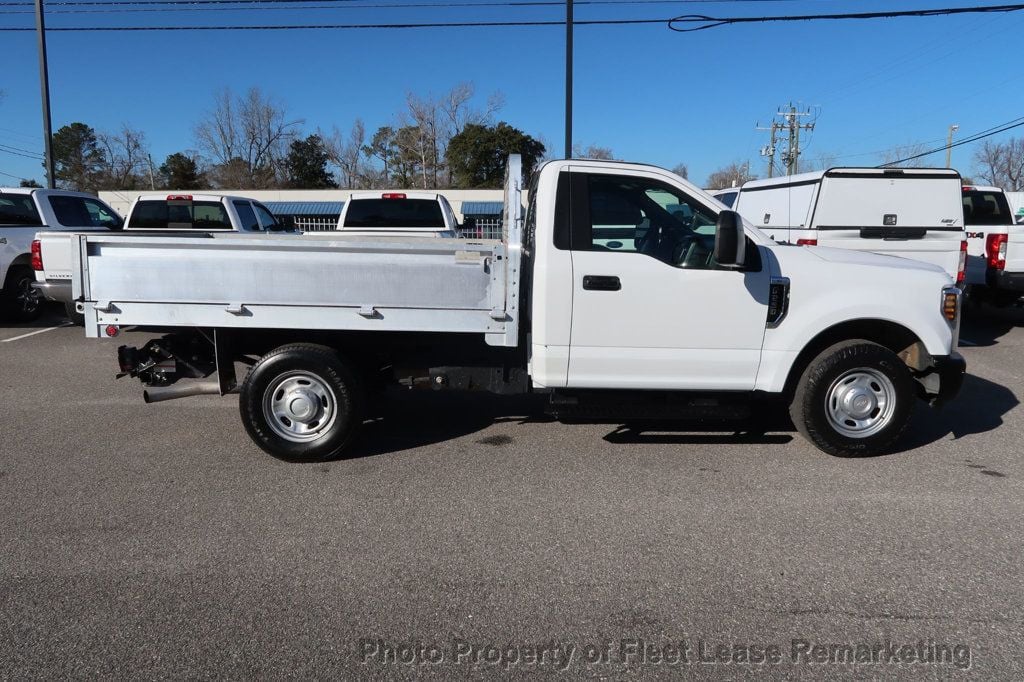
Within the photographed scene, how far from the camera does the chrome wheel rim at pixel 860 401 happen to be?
531cm

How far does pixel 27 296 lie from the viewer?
37.7ft

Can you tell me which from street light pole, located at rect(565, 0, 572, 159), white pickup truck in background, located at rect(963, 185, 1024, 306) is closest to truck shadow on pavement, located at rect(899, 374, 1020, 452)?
white pickup truck in background, located at rect(963, 185, 1024, 306)

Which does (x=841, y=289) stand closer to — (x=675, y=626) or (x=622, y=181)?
(x=622, y=181)

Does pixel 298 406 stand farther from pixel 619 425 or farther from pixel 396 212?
pixel 396 212

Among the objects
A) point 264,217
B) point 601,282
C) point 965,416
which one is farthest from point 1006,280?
point 264,217

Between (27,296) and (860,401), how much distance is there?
38.3 ft

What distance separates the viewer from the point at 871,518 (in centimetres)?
439

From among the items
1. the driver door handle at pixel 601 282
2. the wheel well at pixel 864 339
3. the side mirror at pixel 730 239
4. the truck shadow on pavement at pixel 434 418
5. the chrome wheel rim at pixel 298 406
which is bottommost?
the truck shadow on pavement at pixel 434 418

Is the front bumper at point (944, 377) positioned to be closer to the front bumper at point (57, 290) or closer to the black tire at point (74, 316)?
the front bumper at point (57, 290)

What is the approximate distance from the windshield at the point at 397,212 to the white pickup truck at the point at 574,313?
23.7 ft

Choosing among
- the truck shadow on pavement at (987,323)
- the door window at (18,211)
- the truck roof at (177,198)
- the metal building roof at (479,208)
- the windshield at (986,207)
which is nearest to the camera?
the truck shadow on pavement at (987,323)

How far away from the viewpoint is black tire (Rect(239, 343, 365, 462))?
17.0ft

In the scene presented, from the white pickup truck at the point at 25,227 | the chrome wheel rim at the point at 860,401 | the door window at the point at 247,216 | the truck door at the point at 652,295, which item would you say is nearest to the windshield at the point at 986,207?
the chrome wheel rim at the point at 860,401

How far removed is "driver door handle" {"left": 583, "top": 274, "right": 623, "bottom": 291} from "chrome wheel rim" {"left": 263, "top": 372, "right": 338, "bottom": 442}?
1.91 metres
